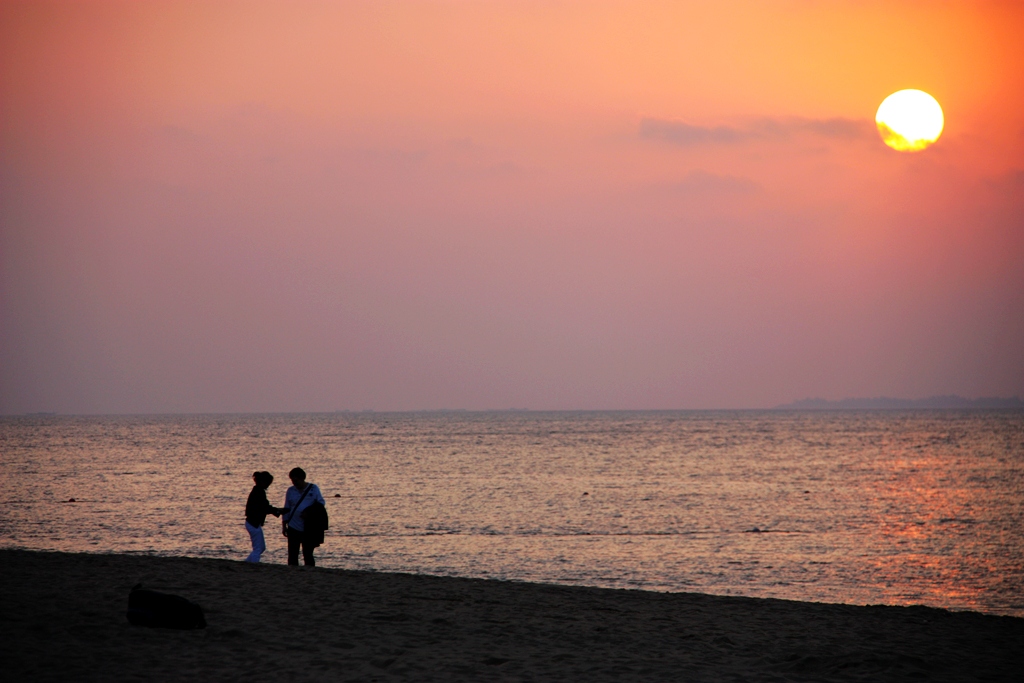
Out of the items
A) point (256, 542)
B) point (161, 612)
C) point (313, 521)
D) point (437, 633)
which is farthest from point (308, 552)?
point (161, 612)

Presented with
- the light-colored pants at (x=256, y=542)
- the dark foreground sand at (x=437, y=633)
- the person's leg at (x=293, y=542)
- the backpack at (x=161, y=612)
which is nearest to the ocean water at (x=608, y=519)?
the dark foreground sand at (x=437, y=633)

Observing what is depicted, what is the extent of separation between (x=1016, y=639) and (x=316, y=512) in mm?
10787

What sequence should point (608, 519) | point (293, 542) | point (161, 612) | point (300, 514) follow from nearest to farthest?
point (161, 612), point (300, 514), point (293, 542), point (608, 519)

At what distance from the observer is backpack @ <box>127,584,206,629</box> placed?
970cm

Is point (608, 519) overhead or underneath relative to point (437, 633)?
underneath

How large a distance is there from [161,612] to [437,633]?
3.26 meters

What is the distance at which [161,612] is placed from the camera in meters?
9.77

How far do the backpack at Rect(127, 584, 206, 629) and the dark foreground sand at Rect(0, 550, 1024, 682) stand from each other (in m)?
0.12

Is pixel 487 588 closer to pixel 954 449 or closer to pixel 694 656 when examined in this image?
pixel 694 656

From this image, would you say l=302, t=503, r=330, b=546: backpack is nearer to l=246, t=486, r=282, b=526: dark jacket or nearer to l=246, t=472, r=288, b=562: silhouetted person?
l=246, t=472, r=288, b=562: silhouetted person

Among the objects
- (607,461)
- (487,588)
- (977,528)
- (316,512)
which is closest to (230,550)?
(316,512)

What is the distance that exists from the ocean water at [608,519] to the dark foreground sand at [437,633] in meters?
11.0

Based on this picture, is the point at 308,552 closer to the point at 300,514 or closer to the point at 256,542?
the point at 300,514

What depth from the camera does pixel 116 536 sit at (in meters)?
32.8
